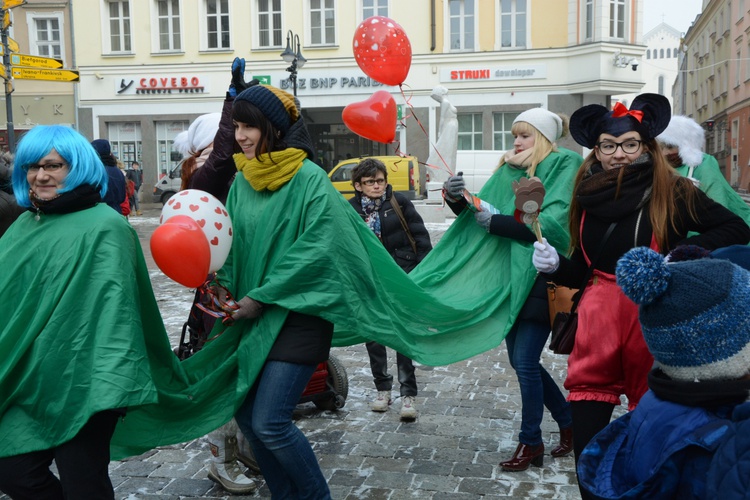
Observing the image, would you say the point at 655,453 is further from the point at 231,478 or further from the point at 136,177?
the point at 136,177

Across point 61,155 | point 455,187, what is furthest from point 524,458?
point 61,155

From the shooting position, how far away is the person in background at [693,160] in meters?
5.18

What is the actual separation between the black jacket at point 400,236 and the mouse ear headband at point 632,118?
2.40 meters

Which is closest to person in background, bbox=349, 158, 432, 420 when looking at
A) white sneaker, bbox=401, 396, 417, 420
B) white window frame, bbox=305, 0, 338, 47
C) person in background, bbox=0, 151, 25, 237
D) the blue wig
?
white sneaker, bbox=401, 396, 417, 420

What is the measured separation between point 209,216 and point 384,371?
8.88ft

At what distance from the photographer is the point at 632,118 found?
3.31 m

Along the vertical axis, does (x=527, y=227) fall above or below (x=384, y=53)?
below

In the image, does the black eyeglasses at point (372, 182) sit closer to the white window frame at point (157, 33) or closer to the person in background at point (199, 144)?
the person in background at point (199, 144)

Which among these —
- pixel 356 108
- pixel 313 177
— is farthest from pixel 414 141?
pixel 313 177

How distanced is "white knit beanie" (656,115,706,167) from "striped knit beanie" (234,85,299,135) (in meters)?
2.79

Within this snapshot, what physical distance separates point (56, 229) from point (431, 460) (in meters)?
2.62

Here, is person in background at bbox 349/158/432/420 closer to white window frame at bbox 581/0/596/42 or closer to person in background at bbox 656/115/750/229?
person in background at bbox 656/115/750/229

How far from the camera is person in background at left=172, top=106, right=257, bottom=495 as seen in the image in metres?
4.07

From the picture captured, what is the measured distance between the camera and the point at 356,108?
548 centimetres
